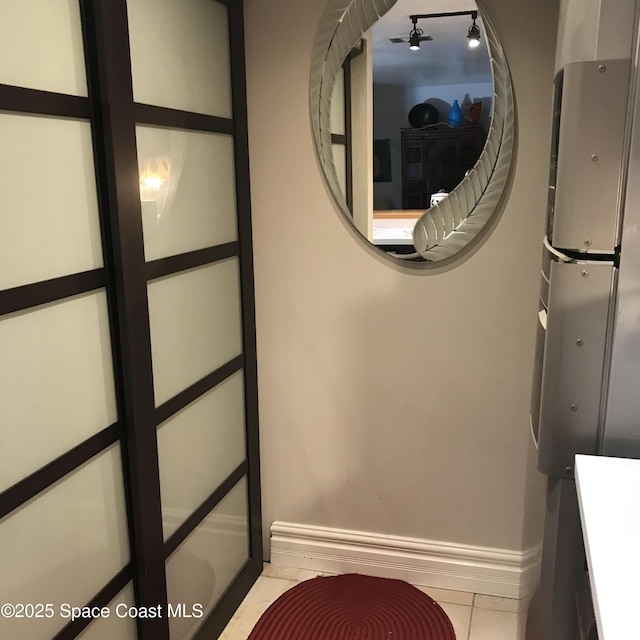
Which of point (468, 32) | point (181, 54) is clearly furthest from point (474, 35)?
point (181, 54)

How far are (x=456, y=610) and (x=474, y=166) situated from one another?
53.1 inches

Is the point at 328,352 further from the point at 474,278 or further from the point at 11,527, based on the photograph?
the point at 11,527

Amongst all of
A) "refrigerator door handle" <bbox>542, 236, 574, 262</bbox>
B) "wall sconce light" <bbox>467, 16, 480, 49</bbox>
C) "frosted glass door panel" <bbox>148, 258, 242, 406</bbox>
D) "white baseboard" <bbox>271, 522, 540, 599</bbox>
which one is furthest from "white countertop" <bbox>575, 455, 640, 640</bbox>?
"wall sconce light" <bbox>467, 16, 480, 49</bbox>

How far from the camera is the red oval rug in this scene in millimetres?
2031

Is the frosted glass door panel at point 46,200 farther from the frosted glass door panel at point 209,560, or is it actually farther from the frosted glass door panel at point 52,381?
the frosted glass door panel at point 209,560

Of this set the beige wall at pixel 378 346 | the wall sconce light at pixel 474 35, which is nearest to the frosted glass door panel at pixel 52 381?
the beige wall at pixel 378 346

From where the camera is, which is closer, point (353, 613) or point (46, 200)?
point (46, 200)

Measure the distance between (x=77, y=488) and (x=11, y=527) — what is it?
0.20 meters

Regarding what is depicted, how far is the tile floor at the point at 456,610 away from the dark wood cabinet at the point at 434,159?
4.01 feet

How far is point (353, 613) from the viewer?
2113mm

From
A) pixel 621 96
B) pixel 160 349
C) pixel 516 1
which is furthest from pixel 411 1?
pixel 160 349

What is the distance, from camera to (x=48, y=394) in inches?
52.4

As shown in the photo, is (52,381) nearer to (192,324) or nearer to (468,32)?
(192,324)

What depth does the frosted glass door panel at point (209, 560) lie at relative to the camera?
1840 mm
